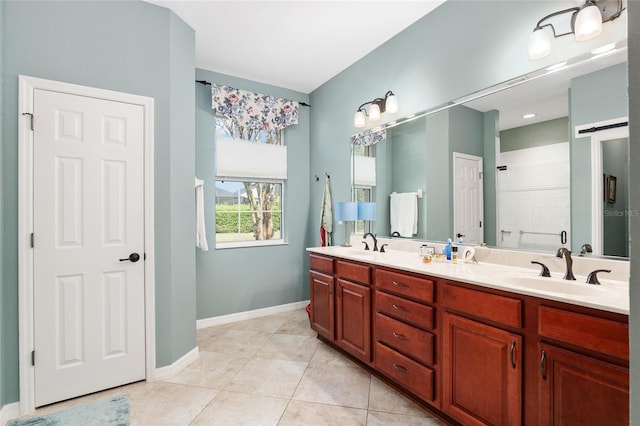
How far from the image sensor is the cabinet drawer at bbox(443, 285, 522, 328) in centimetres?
150

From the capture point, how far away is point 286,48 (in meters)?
3.14

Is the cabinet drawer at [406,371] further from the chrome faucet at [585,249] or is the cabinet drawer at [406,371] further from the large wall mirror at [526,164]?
the chrome faucet at [585,249]

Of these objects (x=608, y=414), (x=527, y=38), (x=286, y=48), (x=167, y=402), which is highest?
(x=286, y=48)

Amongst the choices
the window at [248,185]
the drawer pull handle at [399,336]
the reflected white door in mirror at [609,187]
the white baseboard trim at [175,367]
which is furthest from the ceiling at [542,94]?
the white baseboard trim at [175,367]

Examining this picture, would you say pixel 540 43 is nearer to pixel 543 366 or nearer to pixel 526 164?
pixel 526 164

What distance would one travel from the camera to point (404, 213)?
115 inches

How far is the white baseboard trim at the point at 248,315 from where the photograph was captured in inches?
140

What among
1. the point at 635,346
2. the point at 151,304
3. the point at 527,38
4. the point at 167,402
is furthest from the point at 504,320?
the point at 151,304

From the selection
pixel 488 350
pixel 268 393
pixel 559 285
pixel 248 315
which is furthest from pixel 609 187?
pixel 248 315

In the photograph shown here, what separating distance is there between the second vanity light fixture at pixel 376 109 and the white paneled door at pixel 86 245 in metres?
1.98

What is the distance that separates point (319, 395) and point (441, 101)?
7.99ft

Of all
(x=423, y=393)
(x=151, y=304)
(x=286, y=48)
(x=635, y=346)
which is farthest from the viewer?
(x=286, y=48)

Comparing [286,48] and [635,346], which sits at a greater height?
[286,48]

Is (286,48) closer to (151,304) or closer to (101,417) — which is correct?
(151,304)
